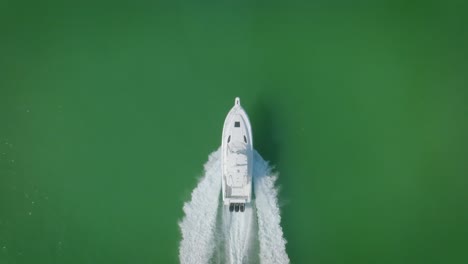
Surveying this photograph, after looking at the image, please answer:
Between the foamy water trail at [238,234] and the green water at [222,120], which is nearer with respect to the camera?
the foamy water trail at [238,234]

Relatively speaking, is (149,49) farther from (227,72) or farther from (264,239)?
(264,239)

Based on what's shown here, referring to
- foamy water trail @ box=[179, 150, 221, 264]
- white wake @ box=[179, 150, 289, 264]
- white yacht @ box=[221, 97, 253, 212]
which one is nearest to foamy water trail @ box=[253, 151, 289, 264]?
white wake @ box=[179, 150, 289, 264]

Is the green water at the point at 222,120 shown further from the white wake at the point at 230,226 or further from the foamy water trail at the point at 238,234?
the foamy water trail at the point at 238,234

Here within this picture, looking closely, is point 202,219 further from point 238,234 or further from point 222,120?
point 222,120

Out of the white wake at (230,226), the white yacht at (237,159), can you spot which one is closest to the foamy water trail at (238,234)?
the white wake at (230,226)

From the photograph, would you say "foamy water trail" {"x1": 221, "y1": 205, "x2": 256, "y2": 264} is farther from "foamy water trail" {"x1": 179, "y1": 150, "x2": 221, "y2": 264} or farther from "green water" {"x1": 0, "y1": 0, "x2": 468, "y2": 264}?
"green water" {"x1": 0, "y1": 0, "x2": 468, "y2": 264}

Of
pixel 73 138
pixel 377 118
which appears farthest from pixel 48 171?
pixel 377 118

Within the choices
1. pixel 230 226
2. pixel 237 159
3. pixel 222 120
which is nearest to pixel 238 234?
pixel 230 226
